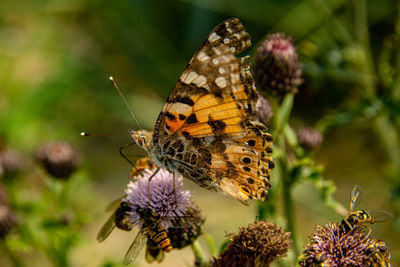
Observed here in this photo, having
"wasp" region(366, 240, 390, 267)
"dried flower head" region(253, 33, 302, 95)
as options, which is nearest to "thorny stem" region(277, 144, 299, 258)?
"dried flower head" region(253, 33, 302, 95)

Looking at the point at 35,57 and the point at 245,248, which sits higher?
the point at 35,57

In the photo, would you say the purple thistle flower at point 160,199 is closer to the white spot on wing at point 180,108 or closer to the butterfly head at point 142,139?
the butterfly head at point 142,139

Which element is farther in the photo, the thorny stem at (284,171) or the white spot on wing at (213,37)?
the thorny stem at (284,171)

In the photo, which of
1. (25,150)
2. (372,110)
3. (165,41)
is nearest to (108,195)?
(25,150)

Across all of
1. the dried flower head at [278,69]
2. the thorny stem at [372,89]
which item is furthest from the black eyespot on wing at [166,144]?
the thorny stem at [372,89]

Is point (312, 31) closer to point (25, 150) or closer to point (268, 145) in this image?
point (268, 145)

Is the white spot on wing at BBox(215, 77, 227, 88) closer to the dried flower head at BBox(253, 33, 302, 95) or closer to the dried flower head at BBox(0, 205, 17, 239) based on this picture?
the dried flower head at BBox(253, 33, 302, 95)
